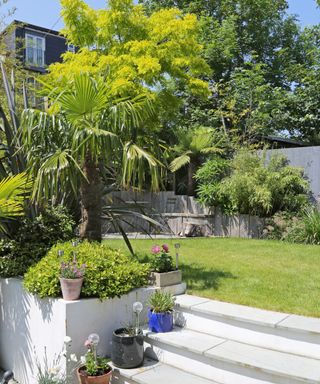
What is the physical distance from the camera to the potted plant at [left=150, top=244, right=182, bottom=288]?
15.3 ft

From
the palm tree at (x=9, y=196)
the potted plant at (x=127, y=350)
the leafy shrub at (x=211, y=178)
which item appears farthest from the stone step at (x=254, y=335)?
the leafy shrub at (x=211, y=178)

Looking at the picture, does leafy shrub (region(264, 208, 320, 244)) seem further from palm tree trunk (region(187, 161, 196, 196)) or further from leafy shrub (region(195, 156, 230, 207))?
palm tree trunk (region(187, 161, 196, 196))

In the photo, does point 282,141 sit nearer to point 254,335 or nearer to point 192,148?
point 192,148

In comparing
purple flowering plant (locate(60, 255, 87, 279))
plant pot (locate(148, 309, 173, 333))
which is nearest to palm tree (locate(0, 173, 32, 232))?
purple flowering plant (locate(60, 255, 87, 279))

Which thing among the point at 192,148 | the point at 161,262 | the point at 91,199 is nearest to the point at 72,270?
the point at 91,199

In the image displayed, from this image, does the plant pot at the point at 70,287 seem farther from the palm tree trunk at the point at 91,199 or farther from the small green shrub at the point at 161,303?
the palm tree trunk at the point at 91,199

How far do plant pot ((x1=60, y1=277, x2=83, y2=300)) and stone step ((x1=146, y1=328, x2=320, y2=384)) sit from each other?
0.90 metres

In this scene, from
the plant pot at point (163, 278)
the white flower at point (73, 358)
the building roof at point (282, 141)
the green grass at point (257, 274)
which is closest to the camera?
the white flower at point (73, 358)

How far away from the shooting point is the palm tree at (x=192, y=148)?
13016 millimetres

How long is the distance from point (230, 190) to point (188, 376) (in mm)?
7567

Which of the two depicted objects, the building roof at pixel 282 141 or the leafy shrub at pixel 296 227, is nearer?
the leafy shrub at pixel 296 227

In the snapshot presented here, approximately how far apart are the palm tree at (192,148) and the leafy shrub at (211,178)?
882 millimetres

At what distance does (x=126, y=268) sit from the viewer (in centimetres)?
439

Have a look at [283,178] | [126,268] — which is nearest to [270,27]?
[283,178]
